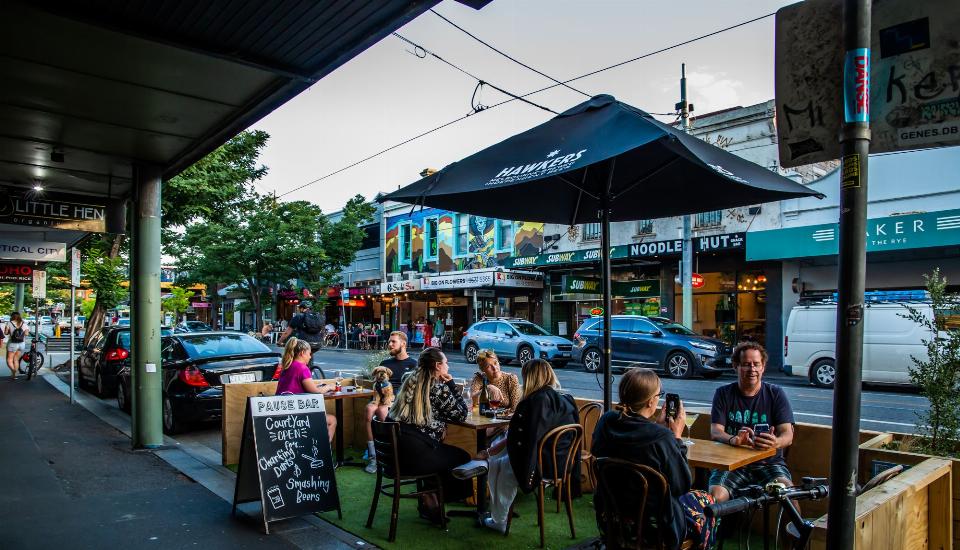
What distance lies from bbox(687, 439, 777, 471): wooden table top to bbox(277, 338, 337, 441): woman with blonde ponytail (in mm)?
3833

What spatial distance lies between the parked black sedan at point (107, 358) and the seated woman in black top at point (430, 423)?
26.2ft

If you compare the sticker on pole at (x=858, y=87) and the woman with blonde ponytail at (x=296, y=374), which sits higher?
the sticker on pole at (x=858, y=87)

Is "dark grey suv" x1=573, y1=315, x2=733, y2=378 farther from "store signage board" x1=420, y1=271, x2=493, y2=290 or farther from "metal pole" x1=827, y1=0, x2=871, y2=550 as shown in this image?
"metal pole" x1=827, y1=0, x2=871, y2=550

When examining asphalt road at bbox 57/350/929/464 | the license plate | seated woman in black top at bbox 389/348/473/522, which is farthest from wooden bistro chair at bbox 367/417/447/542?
the license plate

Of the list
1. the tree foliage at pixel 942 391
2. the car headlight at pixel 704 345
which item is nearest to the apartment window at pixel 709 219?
the car headlight at pixel 704 345

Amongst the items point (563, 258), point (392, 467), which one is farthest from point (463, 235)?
point (392, 467)

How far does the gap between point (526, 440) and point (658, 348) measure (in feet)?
45.4

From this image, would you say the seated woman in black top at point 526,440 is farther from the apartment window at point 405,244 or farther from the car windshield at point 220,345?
the apartment window at point 405,244

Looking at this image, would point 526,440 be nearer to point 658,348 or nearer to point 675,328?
point 658,348

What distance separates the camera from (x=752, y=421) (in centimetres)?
449

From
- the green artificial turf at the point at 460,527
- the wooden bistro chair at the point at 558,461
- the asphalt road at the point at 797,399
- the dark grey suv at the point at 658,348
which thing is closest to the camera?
the wooden bistro chair at the point at 558,461

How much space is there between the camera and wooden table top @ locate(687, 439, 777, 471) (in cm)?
379

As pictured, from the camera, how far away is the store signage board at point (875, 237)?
15633mm

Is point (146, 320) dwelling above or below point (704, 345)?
above
